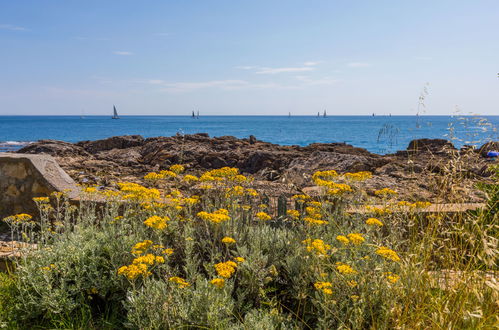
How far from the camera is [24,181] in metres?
5.50

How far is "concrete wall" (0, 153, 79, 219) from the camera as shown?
5.41 meters

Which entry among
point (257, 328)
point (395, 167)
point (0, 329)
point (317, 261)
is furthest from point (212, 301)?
point (395, 167)

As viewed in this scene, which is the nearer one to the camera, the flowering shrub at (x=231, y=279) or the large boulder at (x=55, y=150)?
the flowering shrub at (x=231, y=279)

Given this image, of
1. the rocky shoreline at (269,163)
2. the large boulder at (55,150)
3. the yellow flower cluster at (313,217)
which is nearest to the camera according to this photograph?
the yellow flower cluster at (313,217)

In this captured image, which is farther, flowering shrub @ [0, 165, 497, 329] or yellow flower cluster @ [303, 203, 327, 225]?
yellow flower cluster @ [303, 203, 327, 225]

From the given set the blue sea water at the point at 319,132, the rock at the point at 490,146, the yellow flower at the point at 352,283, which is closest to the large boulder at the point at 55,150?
the blue sea water at the point at 319,132

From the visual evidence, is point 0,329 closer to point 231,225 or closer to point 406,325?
point 231,225

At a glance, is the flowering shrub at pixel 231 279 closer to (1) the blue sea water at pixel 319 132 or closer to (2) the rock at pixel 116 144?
(1) the blue sea water at pixel 319 132

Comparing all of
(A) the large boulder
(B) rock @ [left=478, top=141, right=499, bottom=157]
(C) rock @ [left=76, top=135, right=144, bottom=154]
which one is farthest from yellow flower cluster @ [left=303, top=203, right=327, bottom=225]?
(C) rock @ [left=76, top=135, right=144, bottom=154]

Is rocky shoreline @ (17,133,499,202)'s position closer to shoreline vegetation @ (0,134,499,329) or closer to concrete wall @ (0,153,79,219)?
concrete wall @ (0,153,79,219)

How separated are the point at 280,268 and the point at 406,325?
1107mm

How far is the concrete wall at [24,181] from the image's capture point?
5.41m

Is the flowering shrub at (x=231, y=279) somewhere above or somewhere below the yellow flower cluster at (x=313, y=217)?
below

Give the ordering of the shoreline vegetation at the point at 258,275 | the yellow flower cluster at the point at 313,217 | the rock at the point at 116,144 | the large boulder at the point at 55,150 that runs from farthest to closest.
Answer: the rock at the point at 116,144
the large boulder at the point at 55,150
the yellow flower cluster at the point at 313,217
the shoreline vegetation at the point at 258,275
